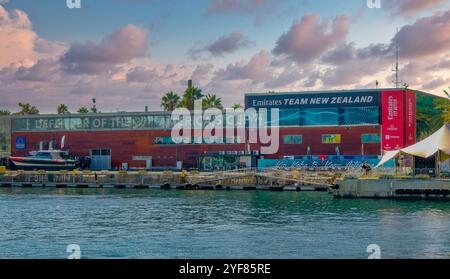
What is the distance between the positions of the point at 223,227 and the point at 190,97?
10424cm

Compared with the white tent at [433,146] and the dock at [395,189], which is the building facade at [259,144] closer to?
the white tent at [433,146]

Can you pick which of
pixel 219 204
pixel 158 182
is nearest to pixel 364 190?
pixel 219 204

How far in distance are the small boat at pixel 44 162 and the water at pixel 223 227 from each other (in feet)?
109

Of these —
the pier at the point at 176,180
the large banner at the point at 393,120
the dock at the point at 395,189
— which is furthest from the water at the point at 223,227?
the large banner at the point at 393,120

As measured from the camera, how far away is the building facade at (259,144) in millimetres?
99438

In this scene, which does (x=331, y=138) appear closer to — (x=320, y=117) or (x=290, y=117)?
(x=320, y=117)

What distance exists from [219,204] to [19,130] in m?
69.5

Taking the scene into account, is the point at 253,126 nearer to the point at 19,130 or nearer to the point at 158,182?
the point at 158,182

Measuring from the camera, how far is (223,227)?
4619 centimetres

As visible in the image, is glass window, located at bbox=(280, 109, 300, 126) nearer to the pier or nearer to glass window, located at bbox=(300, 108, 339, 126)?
glass window, located at bbox=(300, 108, 339, 126)

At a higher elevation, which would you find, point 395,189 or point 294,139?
point 294,139

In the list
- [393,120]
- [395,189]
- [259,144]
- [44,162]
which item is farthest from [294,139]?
[44,162]

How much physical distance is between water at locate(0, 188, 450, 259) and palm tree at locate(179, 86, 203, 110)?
75370mm

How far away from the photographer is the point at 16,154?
119875 mm
